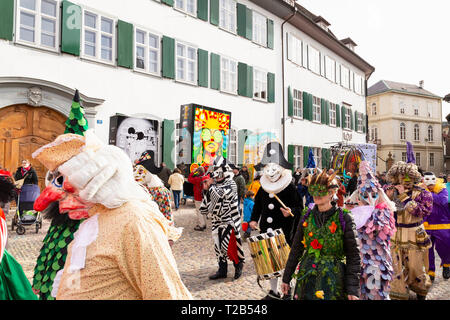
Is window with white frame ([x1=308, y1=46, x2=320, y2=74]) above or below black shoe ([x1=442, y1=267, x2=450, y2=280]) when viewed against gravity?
above

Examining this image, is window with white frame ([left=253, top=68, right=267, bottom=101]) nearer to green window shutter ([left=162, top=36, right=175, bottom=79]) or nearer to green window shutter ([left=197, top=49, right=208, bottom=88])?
green window shutter ([left=197, top=49, right=208, bottom=88])

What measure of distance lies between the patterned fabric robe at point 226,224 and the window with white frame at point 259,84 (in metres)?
13.2

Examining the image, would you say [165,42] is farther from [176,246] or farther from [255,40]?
[176,246]

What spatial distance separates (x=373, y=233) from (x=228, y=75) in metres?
14.1

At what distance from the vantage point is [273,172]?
5387mm

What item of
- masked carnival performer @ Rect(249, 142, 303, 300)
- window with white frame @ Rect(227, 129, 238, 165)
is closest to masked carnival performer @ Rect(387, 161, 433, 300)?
masked carnival performer @ Rect(249, 142, 303, 300)

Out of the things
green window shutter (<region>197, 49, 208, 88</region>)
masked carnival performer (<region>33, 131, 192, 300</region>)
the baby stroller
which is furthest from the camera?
green window shutter (<region>197, 49, 208, 88</region>)

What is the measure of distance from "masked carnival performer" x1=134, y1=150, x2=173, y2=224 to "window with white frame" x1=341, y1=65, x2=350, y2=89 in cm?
2483

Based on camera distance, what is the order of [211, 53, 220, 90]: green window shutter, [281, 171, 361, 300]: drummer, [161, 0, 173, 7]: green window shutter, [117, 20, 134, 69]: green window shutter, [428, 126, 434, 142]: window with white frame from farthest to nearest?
1. [428, 126, 434, 142]: window with white frame
2. [211, 53, 220, 90]: green window shutter
3. [161, 0, 173, 7]: green window shutter
4. [117, 20, 134, 69]: green window shutter
5. [281, 171, 361, 300]: drummer

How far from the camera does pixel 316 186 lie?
3127 millimetres

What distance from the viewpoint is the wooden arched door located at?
1023cm

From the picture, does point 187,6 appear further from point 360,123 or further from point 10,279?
point 360,123

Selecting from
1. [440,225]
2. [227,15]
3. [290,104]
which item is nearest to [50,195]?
[440,225]

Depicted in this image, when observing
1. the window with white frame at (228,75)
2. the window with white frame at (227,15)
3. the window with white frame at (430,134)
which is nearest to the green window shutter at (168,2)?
the window with white frame at (227,15)
